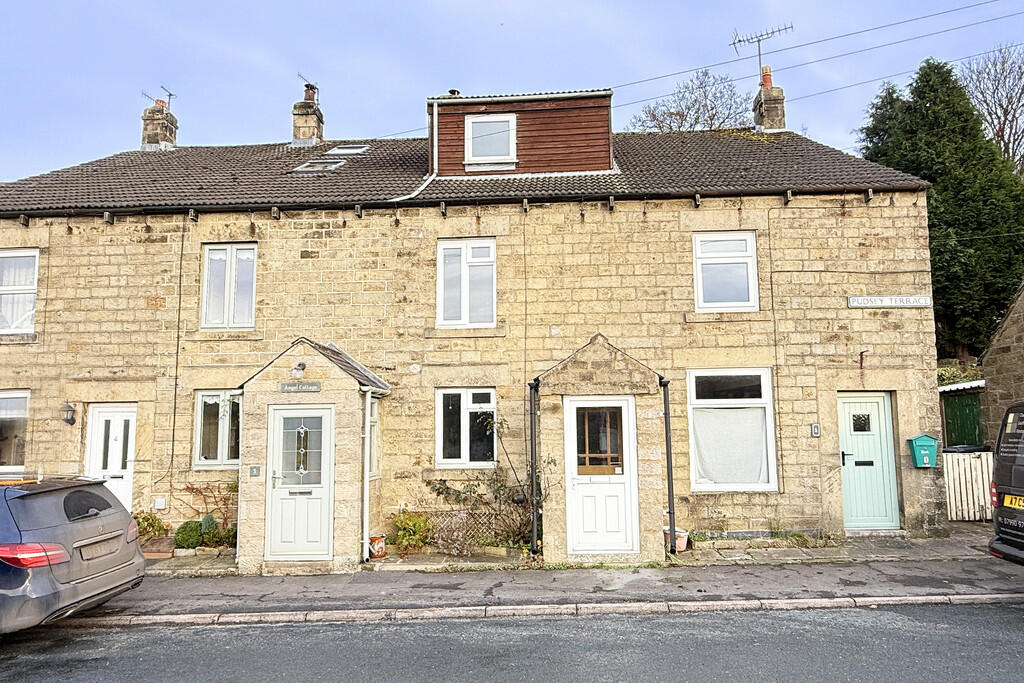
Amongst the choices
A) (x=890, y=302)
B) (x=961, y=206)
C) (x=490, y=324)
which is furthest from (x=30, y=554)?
(x=961, y=206)

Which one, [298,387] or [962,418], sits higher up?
[298,387]

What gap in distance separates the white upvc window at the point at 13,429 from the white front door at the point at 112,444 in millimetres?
1130

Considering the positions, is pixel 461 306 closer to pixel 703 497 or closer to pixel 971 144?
pixel 703 497

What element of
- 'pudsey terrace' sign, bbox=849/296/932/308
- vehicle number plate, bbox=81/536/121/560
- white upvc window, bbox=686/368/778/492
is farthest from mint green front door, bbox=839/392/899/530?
vehicle number plate, bbox=81/536/121/560

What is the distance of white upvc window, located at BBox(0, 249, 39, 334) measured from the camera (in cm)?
1275

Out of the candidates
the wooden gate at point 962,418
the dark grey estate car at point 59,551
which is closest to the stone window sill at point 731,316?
the wooden gate at point 962,418

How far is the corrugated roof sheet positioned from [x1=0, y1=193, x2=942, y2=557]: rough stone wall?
12.8 inches

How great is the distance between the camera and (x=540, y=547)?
34.5ft

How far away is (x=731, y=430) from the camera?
39.4 ft

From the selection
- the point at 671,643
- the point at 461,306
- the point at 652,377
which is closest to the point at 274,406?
the point at 461,306

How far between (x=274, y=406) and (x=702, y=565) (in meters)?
6.69

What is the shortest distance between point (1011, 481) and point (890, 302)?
15.9 feet

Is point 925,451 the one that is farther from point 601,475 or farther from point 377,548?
point 377,548

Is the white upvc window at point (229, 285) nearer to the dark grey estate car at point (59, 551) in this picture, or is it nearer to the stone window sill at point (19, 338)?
the stone window sill at point (19, 338)
